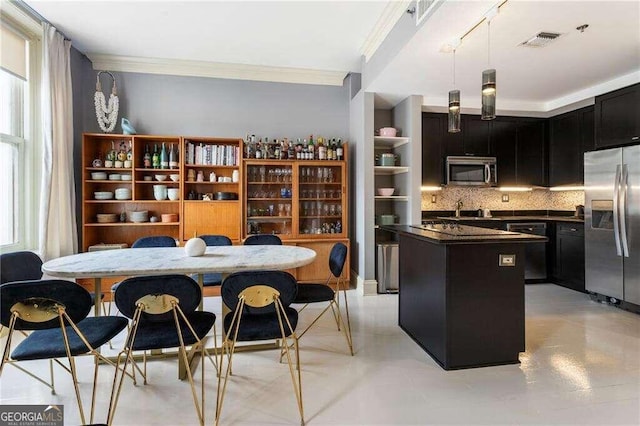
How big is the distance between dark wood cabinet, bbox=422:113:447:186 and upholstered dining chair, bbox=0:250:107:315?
13.8 ft

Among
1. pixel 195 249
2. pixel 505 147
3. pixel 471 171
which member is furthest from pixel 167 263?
pixel 505 147

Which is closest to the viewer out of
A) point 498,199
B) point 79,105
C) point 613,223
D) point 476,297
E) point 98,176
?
point 476,297

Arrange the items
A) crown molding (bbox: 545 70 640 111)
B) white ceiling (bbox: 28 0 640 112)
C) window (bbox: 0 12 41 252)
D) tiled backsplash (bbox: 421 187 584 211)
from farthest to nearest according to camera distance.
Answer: tiled backsplash (bbox: 421 187 584 211) < crown molding (bbox: 545 70 640 111) < window (bbox: 0 12 41 252) < white ceiling (bbox: 28 0 640 112)

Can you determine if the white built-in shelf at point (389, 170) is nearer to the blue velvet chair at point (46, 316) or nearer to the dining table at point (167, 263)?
the dining table at point (167, 263)

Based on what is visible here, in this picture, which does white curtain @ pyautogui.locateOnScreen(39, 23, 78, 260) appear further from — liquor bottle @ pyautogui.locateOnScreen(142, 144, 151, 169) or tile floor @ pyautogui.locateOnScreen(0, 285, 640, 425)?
tile floor @ pyautogui.locateOnScreen(0, 285, 640, 425)

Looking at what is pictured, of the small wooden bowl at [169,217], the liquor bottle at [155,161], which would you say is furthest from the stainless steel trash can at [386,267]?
the liquor bottle at [155,161]

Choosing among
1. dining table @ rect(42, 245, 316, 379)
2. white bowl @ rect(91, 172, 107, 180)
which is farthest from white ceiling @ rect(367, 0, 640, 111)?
white bowl @ rect(91, 172, 107, 180)

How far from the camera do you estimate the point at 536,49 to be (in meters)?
3.18

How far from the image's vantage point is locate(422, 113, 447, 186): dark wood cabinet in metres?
4.82

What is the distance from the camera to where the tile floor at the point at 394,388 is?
6.20 feet

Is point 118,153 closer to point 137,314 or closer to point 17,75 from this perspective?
point 17,75

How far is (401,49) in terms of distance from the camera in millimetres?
3119

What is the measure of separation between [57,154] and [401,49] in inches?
145

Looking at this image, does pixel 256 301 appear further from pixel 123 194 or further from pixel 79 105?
pixel 79 105
